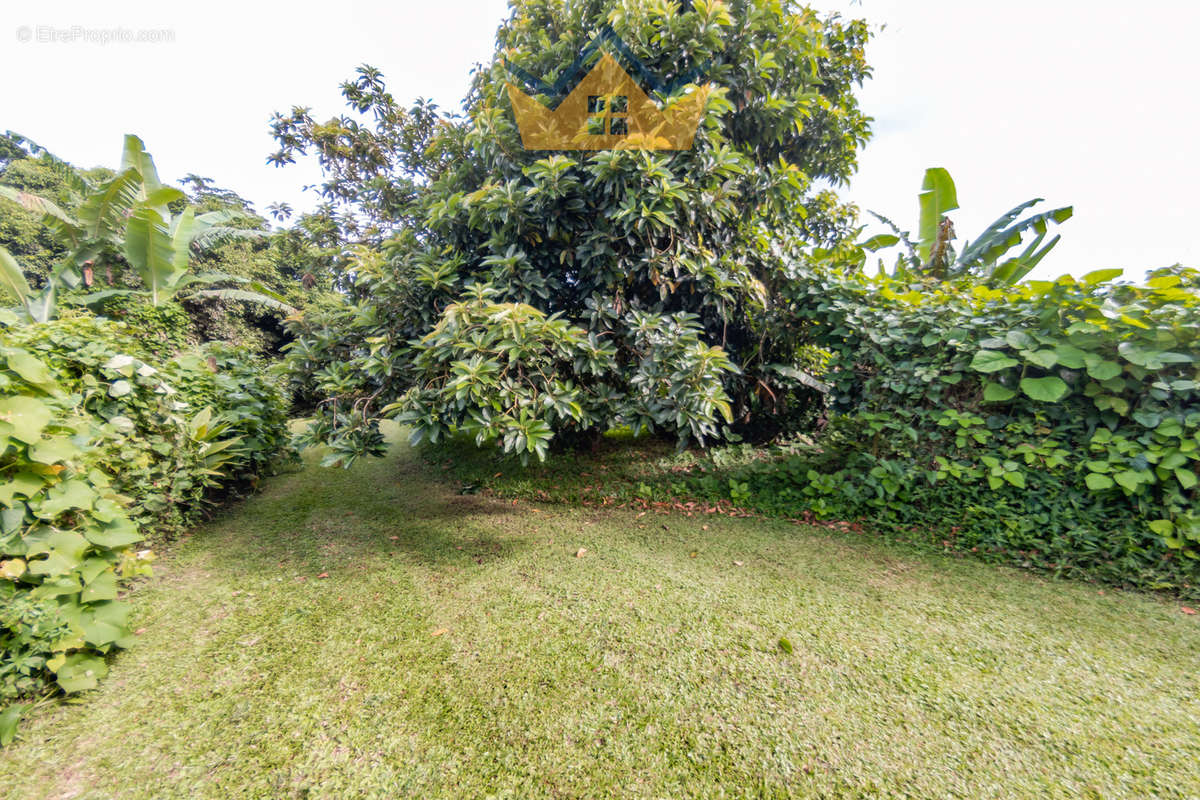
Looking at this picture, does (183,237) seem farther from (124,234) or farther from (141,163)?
(124,234)

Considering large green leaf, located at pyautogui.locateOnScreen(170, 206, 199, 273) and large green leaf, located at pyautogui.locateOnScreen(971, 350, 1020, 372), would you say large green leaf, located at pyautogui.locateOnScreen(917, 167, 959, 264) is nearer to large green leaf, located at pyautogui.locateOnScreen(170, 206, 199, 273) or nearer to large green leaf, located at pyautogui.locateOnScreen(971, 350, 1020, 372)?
large green leaf, located at pyautogui.locateOnScreen(971, 350, 1020, 372)

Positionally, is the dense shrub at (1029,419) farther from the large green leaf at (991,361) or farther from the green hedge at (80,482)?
the green hedge at (80,482)

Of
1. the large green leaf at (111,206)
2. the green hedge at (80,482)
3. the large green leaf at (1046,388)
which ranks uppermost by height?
the large green leaf at (111,206)

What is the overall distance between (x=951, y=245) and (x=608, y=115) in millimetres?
4614

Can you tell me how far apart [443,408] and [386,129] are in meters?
5.24

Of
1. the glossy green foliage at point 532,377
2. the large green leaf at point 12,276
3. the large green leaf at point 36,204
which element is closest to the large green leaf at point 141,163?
the large green leaf at point 36,204

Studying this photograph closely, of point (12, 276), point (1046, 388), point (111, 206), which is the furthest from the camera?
point (111, 206)

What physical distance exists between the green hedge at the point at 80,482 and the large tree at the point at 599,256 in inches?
33.7

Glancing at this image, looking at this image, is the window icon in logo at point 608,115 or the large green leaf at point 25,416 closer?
the large green leaf at point 25,416

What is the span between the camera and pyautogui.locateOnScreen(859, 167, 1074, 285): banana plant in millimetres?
4211

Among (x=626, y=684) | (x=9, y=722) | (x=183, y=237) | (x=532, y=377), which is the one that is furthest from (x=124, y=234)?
(x=626, y=684)

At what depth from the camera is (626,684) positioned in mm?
1625

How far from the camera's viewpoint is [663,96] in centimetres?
275

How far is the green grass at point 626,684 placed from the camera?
126 cm
